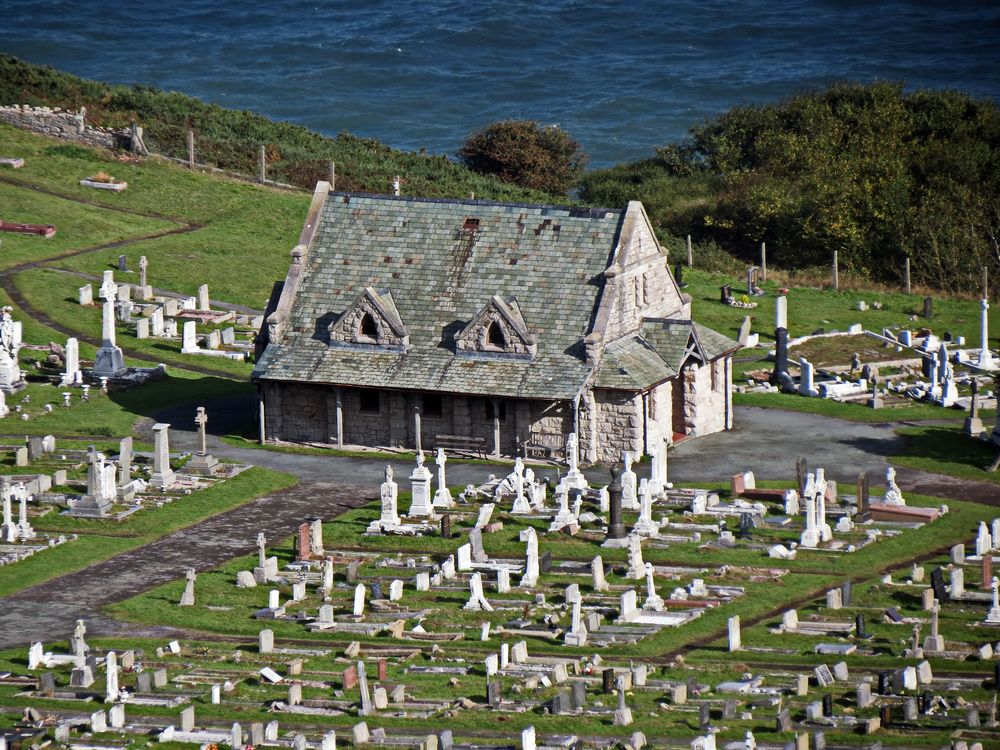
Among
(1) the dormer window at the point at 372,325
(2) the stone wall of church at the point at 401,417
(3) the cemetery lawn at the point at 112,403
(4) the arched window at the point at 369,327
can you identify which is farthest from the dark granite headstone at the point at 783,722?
(3) the cemetery lawn at the point at 112,403

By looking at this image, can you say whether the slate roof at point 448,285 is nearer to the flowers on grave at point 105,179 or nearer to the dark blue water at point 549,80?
the flowers on grave at point 105,179

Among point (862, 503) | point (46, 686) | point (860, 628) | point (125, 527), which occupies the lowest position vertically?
point (46, 686)

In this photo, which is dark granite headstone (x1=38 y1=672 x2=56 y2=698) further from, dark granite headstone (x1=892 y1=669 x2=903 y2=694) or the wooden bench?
the wooden bench

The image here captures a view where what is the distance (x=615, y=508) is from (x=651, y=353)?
36.6ft

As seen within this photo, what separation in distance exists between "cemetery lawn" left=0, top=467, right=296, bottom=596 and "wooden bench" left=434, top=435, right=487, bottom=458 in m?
5.27

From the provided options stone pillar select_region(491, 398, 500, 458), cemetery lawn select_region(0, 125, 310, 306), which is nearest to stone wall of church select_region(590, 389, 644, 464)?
stone pillar select_region(491, 398, 500, 458)

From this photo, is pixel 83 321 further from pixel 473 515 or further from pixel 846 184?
pixel 846 184

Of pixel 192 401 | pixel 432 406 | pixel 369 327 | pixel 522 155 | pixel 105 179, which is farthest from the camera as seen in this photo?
pixel 522 155

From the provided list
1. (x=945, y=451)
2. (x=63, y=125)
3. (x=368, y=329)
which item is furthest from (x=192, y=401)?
(x=63, y=125)

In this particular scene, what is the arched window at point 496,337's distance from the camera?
224 ft

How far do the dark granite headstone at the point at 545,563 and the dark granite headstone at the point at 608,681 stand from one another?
9435 mm

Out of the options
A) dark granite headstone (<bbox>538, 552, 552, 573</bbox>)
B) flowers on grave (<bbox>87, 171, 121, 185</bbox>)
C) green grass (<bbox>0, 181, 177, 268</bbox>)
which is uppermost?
flowers on grave (<bbox>87, 171, 121, 185</bbox>)

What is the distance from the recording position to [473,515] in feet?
202

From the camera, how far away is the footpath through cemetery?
149ft
